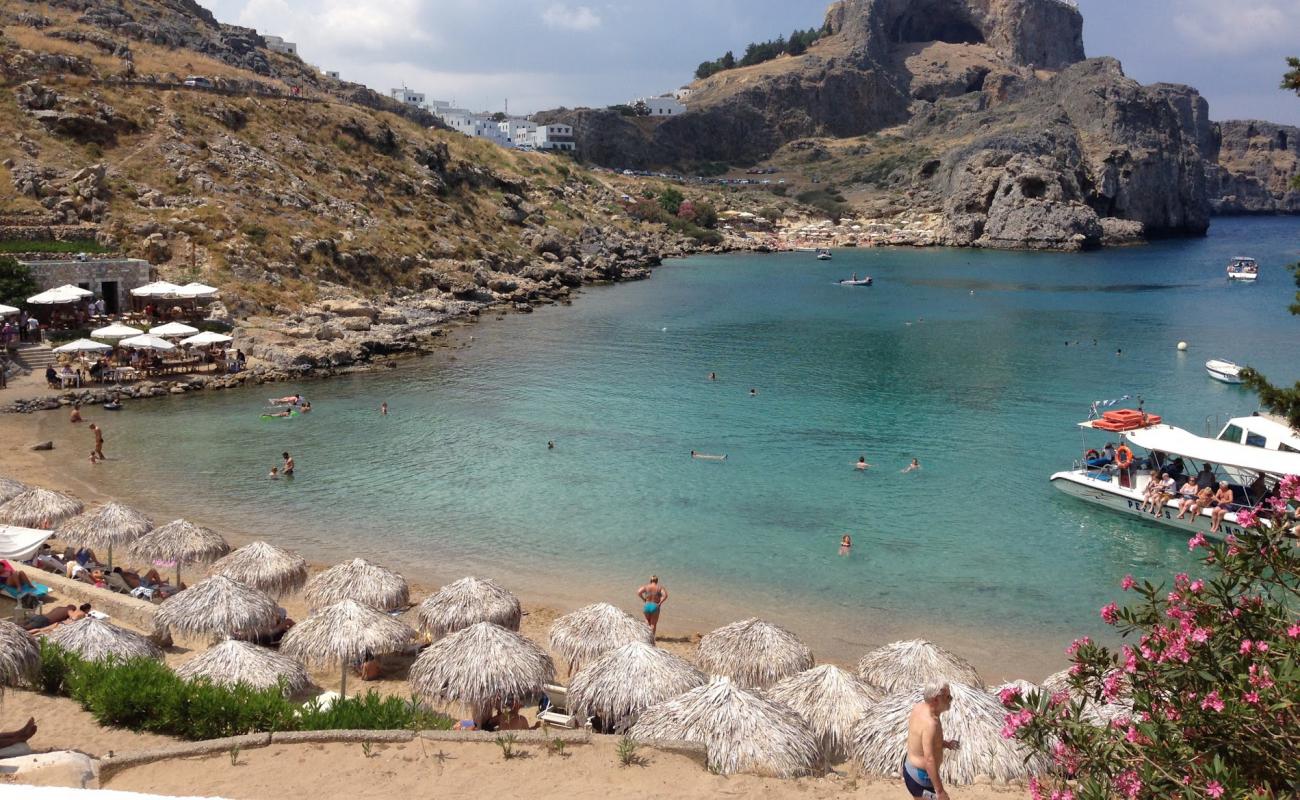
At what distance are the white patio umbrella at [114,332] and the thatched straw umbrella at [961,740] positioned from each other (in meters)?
33.8

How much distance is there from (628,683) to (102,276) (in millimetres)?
38303

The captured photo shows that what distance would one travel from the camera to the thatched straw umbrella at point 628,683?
1251 centimetres

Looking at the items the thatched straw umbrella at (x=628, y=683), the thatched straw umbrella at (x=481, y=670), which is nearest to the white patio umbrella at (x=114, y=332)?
the thatched straw umbrella at (x=481, y=670)

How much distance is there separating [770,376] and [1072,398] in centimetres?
1236

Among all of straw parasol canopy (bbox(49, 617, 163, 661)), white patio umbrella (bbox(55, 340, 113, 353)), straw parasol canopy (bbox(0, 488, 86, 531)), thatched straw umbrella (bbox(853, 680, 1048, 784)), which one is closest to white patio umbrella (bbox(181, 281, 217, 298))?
white patio umbrella (bbox(55, 340, 113, 353))

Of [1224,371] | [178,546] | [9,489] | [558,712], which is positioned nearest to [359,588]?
[178,546]

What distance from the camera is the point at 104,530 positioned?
62.0 ft

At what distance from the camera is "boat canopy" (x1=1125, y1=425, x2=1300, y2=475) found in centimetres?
2278

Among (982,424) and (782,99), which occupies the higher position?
(782,99)

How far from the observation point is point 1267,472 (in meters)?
22.7

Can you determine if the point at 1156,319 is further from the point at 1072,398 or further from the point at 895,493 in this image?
the point at 895,493

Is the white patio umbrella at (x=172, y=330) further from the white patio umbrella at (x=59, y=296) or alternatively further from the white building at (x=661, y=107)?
the white building at (x=661, y=107)

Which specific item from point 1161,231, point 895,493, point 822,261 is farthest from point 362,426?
point 1161,231

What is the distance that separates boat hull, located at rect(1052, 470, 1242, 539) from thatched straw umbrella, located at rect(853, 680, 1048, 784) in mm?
14074
